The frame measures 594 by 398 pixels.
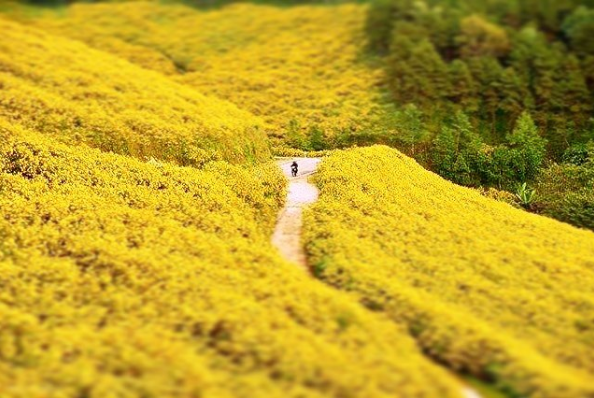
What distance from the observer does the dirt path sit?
66.0 ft

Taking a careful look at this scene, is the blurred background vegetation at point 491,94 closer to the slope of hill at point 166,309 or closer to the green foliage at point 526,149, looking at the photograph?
the green foliage at point 526,149

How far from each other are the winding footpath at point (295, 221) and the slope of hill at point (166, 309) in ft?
2.13

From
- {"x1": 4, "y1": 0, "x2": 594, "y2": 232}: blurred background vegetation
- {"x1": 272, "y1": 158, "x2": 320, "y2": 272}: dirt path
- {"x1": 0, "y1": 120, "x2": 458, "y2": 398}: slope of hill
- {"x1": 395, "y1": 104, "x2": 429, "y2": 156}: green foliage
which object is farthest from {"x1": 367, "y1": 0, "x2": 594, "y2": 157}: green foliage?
{"x1": 0, "y1": 120, "x2": 458, "y2": 398}: slope of hill

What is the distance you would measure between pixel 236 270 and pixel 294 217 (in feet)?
21.9

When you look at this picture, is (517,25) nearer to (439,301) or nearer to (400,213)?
(400,213)

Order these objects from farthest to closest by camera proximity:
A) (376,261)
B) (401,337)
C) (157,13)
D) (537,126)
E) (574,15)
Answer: (157,13)
(574,15)
(537,126)
(376,261)
(401,337)

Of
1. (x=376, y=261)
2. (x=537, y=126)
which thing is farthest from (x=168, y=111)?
(x=537, y=126)

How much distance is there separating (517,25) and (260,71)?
2543 centimetres

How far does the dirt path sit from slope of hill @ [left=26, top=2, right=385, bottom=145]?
12.6 metres

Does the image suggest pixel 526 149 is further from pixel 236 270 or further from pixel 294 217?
pixel 236 270

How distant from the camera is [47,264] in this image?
1678 centimetres

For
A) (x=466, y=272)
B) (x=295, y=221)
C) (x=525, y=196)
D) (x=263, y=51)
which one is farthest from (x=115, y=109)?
(x=525, y=196)

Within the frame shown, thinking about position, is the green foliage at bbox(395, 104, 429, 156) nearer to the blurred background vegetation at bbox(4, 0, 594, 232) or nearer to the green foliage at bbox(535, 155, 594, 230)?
the blurred background vegetation at bbox(4, 0, 594, 232)

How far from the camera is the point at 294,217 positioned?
2359cm
